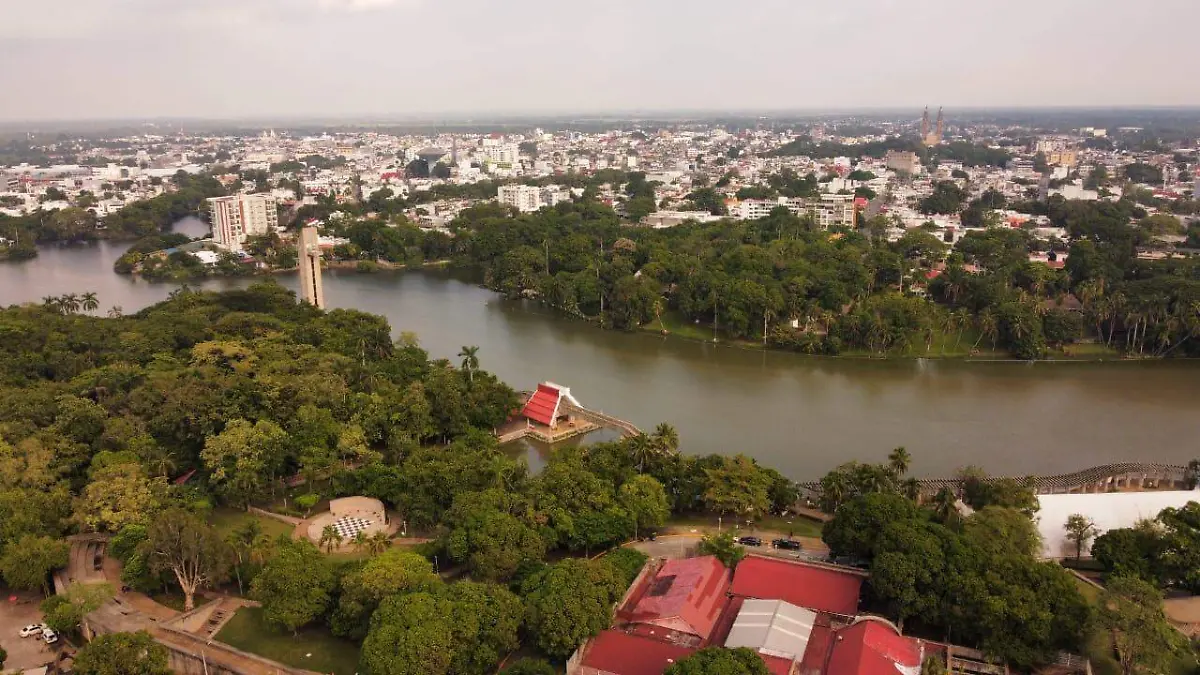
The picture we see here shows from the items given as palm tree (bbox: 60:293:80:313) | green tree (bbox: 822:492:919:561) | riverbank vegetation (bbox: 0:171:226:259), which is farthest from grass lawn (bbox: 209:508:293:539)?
riverbank vegetation (bbox: 0:171:226:259)

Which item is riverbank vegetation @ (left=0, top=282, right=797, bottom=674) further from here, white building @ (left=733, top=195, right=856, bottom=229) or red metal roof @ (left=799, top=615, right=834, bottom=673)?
white building @ (left=733, top=195, right=856, bottom=229)

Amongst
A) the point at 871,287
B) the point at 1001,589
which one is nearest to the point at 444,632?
the point at 1001,589

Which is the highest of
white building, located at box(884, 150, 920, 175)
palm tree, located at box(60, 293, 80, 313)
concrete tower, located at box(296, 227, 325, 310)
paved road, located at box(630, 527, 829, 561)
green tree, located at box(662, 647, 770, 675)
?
white building, located at box(884, 150, 920, 175)

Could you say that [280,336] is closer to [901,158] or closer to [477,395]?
[477,395]

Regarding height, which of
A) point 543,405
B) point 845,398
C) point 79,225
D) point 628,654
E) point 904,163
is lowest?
point 845,398

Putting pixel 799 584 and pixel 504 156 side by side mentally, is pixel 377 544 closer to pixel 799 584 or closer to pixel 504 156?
pixel 799 584

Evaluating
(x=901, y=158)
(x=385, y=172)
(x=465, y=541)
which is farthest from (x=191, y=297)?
(x=901, y=158)
